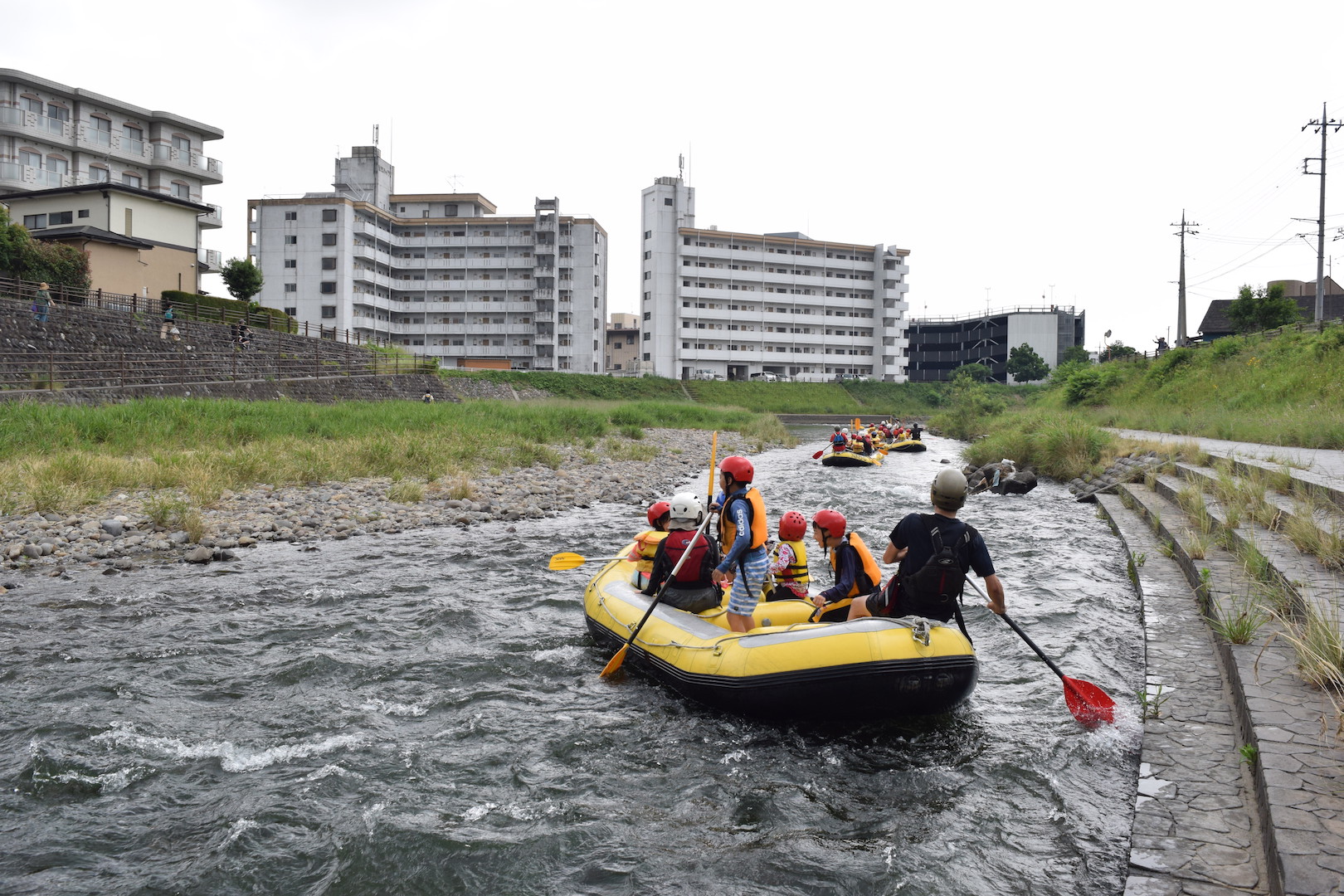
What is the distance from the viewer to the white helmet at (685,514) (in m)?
6.71

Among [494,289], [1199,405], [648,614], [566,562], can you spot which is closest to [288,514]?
[566,562]

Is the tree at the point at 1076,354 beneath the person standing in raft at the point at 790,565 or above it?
above

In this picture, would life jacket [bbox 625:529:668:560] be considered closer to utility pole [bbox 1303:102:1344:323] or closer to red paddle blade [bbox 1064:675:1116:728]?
red paddle blade [bbox 1064:675:1116:728]

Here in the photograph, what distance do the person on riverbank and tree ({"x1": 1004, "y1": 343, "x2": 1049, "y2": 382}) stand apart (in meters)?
85.9

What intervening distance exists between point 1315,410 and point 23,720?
24.5 meters

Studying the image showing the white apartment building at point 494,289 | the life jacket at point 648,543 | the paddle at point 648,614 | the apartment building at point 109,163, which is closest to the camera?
the paddle at point 648,614

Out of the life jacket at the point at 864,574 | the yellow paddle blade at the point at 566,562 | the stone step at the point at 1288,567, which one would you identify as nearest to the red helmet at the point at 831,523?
the life jacket at the point at 864,574

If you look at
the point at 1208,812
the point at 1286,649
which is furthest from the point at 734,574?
the point at 1286,649

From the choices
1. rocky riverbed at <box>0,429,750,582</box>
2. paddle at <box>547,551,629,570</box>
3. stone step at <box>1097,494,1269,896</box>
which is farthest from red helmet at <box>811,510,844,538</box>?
rocky riverbed at <box>0,429,750,582</box>

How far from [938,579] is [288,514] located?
1038 cm

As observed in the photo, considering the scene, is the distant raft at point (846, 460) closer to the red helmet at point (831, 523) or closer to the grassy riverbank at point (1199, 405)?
the grassy riverbank at point (1199, 405)

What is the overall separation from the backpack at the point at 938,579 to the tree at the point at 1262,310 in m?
44.5

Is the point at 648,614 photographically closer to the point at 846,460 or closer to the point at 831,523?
the point at 831,523

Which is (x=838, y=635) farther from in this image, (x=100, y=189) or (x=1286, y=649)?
(x=100, y=189)
